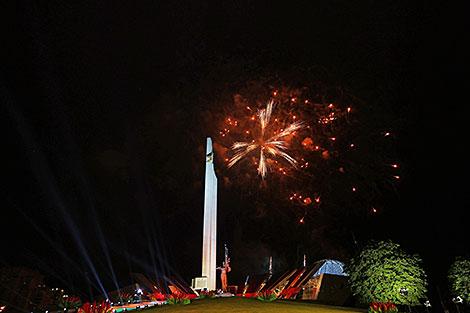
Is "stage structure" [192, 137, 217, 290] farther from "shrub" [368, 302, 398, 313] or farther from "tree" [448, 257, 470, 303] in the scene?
"shrub" [368, 302, 398, 313]

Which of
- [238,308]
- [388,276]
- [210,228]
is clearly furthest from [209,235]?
[388,276]

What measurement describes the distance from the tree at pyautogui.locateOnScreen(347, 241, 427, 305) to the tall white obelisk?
19698 millimetres

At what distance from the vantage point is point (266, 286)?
136 feet

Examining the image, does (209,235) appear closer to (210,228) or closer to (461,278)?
(210,228)

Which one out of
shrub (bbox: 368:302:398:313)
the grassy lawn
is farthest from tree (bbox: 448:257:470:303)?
shrub (bbox: 368:302:398:313)

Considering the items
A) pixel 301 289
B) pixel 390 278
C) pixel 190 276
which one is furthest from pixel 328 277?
pixel 190 276

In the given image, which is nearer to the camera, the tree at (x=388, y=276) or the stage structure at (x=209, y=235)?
the tree at (x=388, y=276)

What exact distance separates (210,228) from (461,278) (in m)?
23.3

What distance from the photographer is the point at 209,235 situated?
44.2 meters

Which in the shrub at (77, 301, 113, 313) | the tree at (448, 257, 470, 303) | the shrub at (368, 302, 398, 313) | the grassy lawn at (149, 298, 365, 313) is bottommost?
the grassy lawn at (149, 298, 365, 313)

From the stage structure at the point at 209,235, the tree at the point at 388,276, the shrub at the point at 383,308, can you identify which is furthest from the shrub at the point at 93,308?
the stage structure at the point at 209,235

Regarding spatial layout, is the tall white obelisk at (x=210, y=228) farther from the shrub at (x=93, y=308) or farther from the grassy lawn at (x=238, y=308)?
the shrub at (x=93, y=308)

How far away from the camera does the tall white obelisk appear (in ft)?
143

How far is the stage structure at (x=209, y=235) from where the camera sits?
43.6 m
